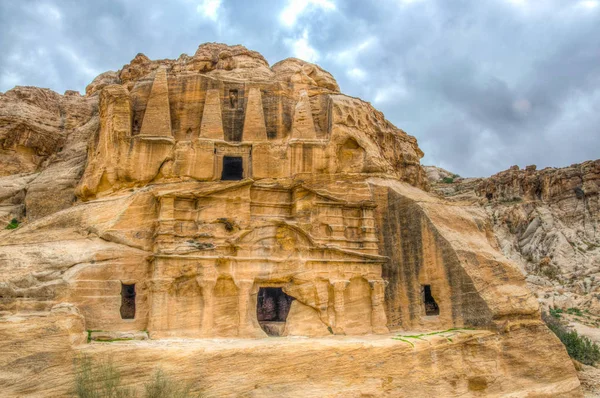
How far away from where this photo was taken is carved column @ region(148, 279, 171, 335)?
61.2 ft

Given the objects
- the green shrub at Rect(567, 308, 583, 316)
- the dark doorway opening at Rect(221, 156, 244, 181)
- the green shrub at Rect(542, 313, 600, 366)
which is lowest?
the green shrub at Rect(542, 313, 600, 366)

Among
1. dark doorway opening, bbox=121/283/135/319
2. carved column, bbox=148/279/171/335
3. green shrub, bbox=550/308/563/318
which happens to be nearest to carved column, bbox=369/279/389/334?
carved column, bbox=148/279/171/335

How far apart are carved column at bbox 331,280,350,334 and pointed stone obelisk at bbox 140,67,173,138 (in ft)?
36.1

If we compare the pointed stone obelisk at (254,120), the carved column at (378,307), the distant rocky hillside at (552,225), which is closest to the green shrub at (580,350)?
the carved column at (378,307)

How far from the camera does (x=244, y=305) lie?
2012 centimetres

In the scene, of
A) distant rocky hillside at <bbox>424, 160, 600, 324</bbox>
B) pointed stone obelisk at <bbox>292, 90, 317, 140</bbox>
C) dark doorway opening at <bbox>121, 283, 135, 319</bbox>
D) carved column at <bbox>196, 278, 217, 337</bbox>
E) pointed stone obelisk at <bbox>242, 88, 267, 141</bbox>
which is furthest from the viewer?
distant rocky hillside at <bbox>424, 160, 600, 324</bbox>

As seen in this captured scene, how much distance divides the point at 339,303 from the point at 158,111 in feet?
42.8

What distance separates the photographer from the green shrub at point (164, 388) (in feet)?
43.2

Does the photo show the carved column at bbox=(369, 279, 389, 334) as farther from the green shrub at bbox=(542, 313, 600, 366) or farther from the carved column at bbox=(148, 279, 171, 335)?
the green shrub at bbox=(542, 313, 600, 366)

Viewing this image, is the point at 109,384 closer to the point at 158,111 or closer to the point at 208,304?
the point at 208,304

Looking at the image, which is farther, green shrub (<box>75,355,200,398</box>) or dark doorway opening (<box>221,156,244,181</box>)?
dark doorway opening (<box>221,156,244,181</box>)

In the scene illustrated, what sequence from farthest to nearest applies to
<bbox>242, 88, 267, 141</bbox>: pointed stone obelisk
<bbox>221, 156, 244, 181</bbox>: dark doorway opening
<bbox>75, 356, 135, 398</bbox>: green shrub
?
<bbox>221, 156, 244, 181</bbox>: dark doorway opening
<bbox>242, 88, 267, 141</bbox>: pointed stone obelisk
<bbox>75, 356, 135, 398</bbox>: green shrub

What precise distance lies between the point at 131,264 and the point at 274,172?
819 cm

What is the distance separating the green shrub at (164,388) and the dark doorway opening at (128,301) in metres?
7.19
